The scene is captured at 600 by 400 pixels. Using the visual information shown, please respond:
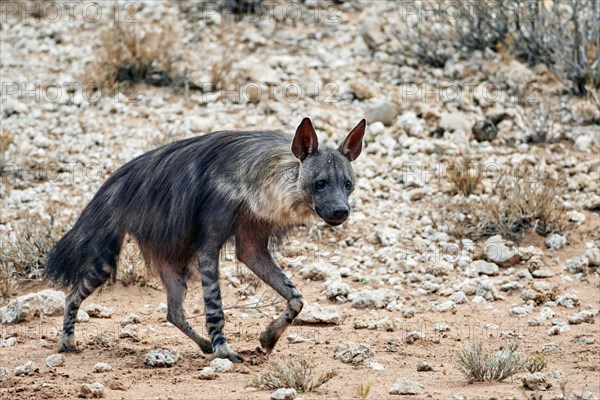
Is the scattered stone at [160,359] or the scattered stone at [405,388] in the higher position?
the scattered stone at [405,388]

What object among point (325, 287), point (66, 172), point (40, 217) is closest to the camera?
point (325, 287)

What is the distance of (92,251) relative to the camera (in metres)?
7.28

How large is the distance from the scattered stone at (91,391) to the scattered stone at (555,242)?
470cm

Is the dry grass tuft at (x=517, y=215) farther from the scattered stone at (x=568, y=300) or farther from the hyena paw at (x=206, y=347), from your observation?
the hyena paw at (x=206, y=347)

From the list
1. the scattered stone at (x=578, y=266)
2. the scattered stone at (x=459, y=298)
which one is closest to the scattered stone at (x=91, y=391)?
the scattered stone at (x=459, y=298)

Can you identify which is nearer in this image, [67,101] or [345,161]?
[345,161]

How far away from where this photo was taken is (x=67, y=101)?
1169 cm

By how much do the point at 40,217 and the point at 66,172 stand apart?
4.32ft

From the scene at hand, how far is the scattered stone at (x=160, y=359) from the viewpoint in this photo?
21.6 ft

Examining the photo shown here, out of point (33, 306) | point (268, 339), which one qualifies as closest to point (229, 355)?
point (268, 339)

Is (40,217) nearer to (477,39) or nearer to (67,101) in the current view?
(67,101)

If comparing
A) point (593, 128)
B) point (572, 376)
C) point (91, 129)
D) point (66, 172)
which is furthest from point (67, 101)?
point (572, 376)

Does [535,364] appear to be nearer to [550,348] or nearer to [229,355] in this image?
[550,348]

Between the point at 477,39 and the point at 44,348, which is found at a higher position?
the point at 477,39
